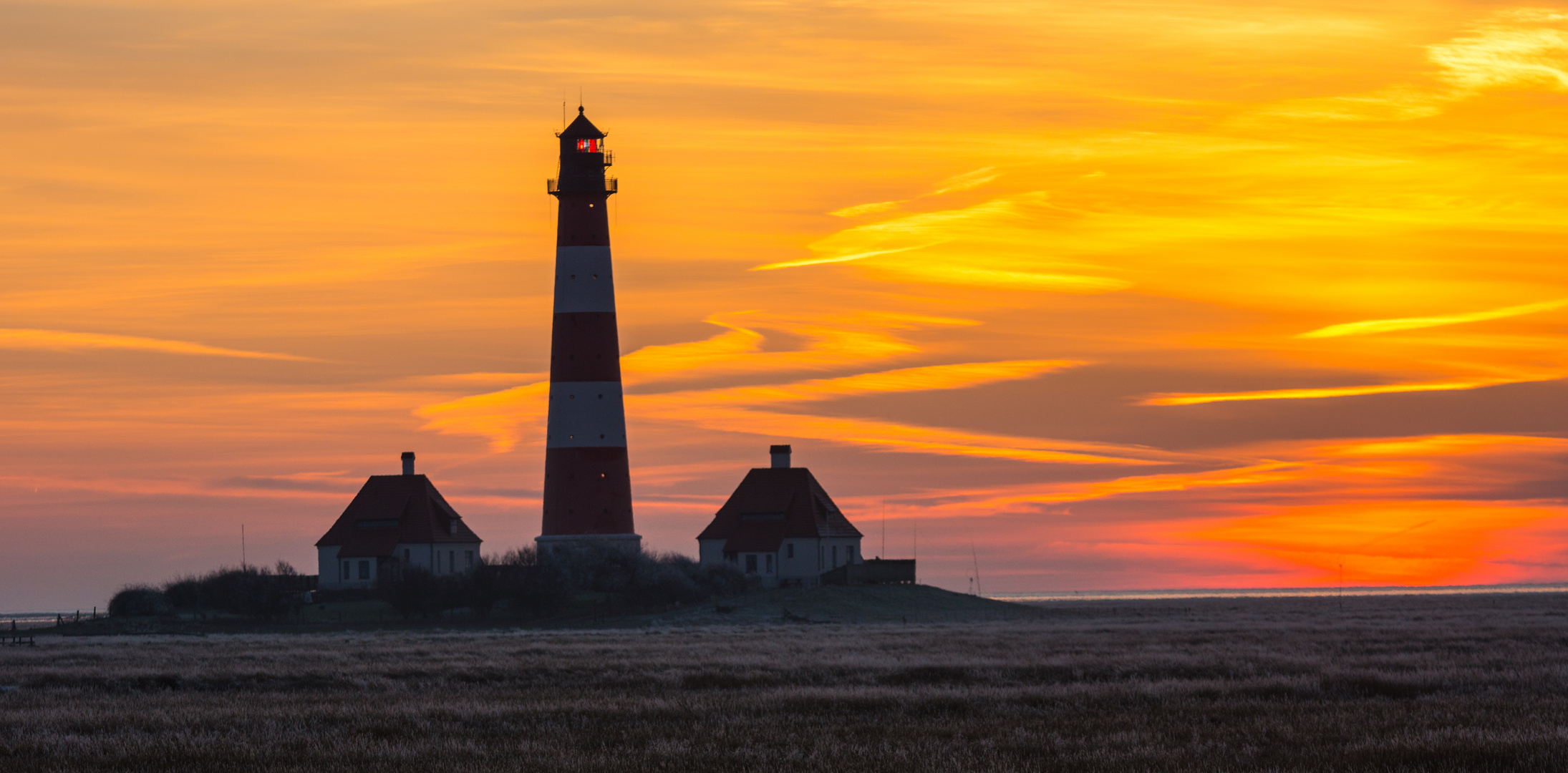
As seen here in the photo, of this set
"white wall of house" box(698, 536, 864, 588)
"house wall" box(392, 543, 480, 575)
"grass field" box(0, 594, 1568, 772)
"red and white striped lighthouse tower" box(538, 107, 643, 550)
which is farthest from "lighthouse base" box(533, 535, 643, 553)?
"grass field" box(0, 594, 1568, 772)

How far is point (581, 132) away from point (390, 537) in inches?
886

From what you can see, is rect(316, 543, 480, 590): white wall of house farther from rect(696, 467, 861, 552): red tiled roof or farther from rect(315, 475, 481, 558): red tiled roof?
rect(696, 467, 861, 552): red tiled roof

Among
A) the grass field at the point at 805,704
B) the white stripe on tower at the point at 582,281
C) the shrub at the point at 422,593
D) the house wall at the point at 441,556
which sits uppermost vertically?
the white stripe on tower at the point at 582,281

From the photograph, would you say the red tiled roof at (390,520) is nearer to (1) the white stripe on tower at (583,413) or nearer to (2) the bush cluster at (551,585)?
(2) the bush cluster at (551,585)

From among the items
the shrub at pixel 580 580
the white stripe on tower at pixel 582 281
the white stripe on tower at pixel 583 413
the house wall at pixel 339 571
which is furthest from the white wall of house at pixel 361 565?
the white stripe on tower at pixel 582 281

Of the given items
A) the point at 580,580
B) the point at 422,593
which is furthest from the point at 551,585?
the point at 422,593

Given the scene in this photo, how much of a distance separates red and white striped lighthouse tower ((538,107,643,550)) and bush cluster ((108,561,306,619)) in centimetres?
1359

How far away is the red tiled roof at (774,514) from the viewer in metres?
81.8

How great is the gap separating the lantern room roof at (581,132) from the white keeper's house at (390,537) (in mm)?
20510

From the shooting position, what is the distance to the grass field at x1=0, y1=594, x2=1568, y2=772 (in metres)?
21.7

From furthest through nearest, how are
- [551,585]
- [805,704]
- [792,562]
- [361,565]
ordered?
[792,562] < [361,565] < [551,585] < [805,704]

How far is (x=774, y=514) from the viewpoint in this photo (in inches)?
3250

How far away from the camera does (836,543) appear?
272 ft

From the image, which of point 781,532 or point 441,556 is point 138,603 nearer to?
point 441,556
